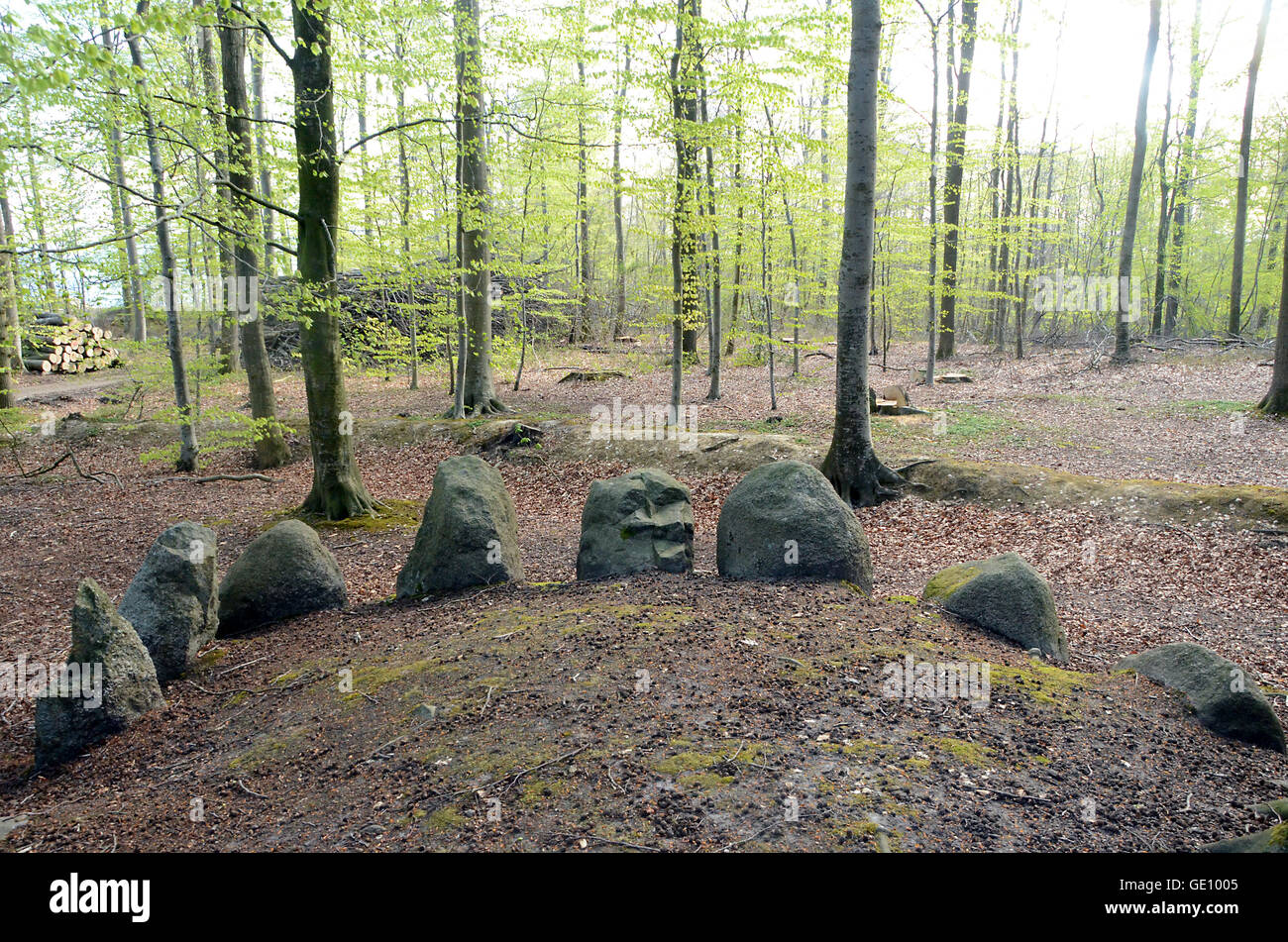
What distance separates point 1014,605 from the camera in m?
5.14

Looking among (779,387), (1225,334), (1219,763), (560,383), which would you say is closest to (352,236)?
(560,383)

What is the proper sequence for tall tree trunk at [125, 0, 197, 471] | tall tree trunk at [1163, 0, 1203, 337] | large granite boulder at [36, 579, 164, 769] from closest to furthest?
large granite boulder at [36, 579, 164, 769] → tall tree trunk at [125, 0, 197, 471] → tall tree trunk at [1163, 0, 1203, 337]

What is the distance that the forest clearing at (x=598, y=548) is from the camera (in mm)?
3078

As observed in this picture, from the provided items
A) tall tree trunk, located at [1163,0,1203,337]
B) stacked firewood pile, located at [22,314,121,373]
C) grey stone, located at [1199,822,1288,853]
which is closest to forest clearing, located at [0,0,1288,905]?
grey stone, located at [1199,822,1288,853]

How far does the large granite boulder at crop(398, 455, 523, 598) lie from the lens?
621cm

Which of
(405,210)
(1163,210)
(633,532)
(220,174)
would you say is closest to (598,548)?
(633,532)

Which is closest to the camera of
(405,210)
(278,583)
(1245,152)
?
(278,583)

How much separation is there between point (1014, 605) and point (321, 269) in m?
7.76

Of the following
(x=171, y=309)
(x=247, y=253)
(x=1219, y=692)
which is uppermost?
(x=247, y=253)

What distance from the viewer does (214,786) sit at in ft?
11.8

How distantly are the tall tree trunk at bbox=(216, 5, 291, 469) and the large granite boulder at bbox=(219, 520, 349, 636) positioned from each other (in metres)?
4.26

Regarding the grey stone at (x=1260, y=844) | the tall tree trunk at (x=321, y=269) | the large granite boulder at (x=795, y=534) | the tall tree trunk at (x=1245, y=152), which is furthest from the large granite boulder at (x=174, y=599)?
the tall tree trunk at (x=1245, y=152)

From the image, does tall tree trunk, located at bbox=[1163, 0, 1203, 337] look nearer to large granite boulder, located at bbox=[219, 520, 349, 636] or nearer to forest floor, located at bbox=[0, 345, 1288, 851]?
forest floor, located at bbox=[0, 345, 1288, 851]

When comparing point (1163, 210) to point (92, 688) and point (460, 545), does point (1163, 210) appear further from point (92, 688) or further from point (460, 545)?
point (92, 688)
